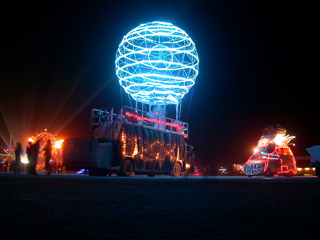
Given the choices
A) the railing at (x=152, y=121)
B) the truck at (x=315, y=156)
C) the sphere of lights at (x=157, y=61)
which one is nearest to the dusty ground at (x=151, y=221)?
the railing at (x=152, y=121)

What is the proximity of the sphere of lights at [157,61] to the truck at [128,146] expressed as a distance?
222 inches

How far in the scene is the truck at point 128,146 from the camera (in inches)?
760

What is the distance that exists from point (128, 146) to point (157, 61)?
30.8ft

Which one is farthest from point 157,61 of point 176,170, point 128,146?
point 128,146

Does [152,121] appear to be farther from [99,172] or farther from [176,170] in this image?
[99,172]

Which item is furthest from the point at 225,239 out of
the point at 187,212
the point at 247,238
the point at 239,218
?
the point at 187,212

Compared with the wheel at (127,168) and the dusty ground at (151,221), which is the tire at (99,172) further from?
the dusty ground at (151,221)

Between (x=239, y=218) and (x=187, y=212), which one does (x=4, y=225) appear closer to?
(x=187, y=212)

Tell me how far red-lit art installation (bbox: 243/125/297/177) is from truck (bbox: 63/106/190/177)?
6.10 meters

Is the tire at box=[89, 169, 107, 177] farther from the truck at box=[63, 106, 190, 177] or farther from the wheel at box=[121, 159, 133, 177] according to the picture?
the wheel at box=[121, 159, 133, 177]

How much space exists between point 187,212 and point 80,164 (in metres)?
15.4

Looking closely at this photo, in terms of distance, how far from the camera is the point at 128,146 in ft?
67.6

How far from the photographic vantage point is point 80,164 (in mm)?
19250

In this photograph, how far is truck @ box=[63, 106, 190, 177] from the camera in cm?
1931
